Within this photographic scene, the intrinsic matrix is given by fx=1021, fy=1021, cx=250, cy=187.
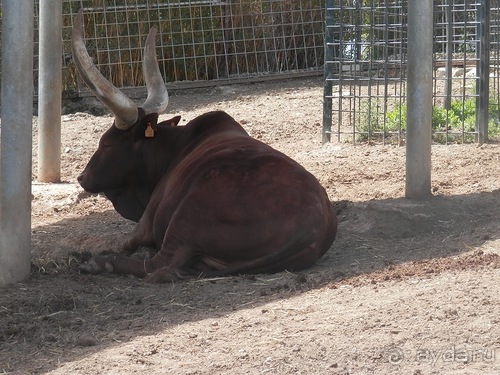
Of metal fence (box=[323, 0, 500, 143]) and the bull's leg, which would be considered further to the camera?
metal fence (box=[323, 0, 500, 143])

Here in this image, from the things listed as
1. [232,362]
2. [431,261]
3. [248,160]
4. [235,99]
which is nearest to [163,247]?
[248,160]

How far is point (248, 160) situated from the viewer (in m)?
6.26

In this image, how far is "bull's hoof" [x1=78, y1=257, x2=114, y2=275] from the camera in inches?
246

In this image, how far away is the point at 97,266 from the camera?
6273 mm

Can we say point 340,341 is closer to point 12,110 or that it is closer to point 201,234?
point 201,234

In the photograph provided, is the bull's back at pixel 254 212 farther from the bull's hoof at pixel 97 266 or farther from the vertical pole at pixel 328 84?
the vertical pole at pixel 328 84

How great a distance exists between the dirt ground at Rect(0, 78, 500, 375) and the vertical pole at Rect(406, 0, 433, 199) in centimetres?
23

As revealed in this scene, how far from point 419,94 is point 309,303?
2.75m

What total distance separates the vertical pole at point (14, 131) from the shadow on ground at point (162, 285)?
0.93ft

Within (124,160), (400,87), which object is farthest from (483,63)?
(124,160)

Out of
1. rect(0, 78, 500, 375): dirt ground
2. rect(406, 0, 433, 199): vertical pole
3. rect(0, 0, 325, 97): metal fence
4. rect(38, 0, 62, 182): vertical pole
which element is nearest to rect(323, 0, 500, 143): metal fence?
rect(0, 78, 500, 375): dirt ground

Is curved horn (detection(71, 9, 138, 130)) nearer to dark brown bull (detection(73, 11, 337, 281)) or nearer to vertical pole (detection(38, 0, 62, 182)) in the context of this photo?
dark brown bull (detection(73, 11, 337, 281))

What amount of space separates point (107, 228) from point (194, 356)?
3536mm

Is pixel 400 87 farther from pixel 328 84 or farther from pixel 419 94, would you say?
pixel 419 94
